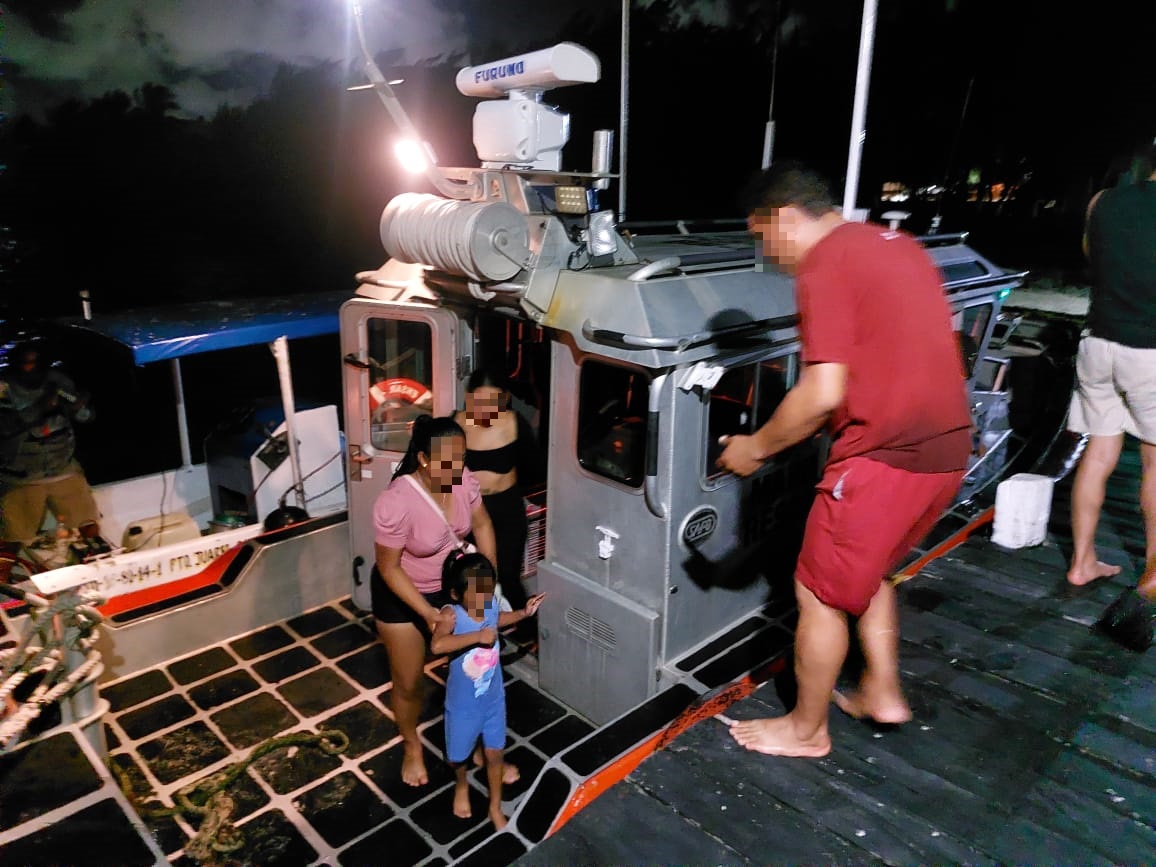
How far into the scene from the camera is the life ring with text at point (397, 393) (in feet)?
16.0

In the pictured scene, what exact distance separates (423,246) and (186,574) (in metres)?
2.95

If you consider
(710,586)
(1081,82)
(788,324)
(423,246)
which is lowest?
(710,586)

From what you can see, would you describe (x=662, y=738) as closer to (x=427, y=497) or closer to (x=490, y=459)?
(x=427, y=497)

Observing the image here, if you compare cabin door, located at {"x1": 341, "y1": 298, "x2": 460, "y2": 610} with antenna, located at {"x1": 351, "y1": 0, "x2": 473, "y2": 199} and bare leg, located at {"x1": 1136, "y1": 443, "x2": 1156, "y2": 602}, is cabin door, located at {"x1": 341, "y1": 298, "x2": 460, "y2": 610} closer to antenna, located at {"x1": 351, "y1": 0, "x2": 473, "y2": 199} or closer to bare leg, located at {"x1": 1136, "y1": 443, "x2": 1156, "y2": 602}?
antenna, located at {"x1": 351, "y1": 0, "x2": 473, "y2": 199}

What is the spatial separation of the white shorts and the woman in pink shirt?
10.4 ft

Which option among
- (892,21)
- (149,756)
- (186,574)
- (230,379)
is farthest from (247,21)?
(892,21)

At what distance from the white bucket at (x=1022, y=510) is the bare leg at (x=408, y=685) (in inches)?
133

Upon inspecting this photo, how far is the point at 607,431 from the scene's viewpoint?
397 centimetres

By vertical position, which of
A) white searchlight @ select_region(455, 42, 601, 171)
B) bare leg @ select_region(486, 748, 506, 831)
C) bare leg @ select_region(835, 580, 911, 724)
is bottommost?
bare leg @ select_region(486, 748, 506, 831)

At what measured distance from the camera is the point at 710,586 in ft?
13.0

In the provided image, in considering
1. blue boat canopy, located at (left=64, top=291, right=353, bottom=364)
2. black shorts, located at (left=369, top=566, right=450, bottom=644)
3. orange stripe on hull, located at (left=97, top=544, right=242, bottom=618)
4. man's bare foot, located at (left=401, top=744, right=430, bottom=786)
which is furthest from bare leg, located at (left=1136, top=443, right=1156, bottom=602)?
blue boat canopy, located at (left=64, top=291, right=353, bottom=364)

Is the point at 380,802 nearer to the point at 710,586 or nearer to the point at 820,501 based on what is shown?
the point at 710,586

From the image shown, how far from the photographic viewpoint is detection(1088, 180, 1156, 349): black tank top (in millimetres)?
3354

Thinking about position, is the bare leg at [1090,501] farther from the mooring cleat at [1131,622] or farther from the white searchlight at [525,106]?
the white searchlight at [525,106]
